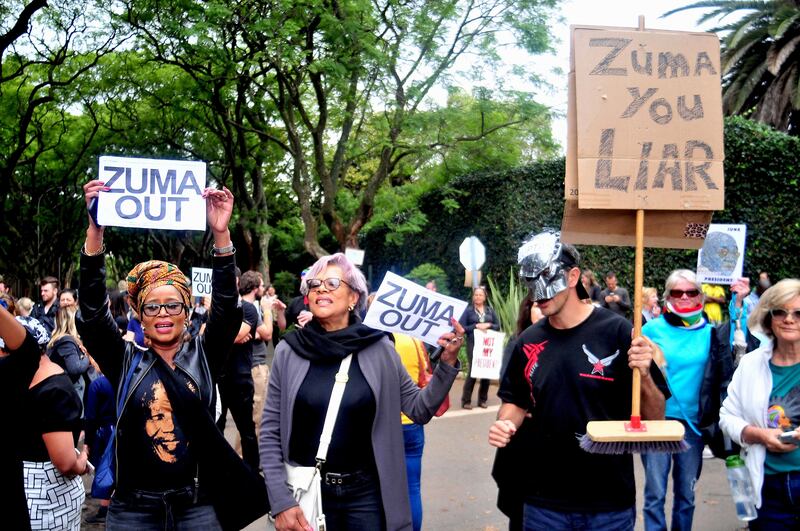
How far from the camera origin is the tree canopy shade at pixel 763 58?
883 inches

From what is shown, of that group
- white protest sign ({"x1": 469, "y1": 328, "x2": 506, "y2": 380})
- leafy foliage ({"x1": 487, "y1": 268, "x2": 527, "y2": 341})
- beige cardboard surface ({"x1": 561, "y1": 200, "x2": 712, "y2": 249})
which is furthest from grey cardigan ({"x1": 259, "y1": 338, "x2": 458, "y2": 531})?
leafy foliage ({"x1": 487, "y1": 268, "x2": 527, "y2": 341})

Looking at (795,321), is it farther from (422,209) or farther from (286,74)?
(422,209)

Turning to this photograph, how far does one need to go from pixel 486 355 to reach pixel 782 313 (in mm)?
7186

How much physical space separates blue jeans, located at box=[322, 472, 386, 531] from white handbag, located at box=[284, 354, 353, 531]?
6 centimetres

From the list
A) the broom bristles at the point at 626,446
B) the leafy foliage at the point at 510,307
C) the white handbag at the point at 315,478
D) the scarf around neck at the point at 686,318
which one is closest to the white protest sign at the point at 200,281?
the leafy foliage at the point at 510,307

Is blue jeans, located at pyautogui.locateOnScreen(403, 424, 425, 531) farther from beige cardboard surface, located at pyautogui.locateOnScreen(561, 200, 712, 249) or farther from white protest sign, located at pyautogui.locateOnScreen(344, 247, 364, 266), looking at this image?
white protest sign, located at pyautogui.locateOnScreen(344, 247, 364, 266)

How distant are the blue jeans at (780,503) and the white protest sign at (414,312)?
173 cm

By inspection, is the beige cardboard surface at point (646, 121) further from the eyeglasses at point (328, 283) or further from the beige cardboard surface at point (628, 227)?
the eyeglasses at point (328, 283)

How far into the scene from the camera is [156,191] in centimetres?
464

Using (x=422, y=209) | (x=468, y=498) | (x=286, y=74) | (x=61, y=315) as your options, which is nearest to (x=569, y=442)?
(x=468, y=498)

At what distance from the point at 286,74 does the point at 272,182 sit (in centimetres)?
1123

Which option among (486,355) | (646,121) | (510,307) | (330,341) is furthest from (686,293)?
(510,307)

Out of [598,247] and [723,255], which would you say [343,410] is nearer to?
[723,255]

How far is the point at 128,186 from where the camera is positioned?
454 centimetres
